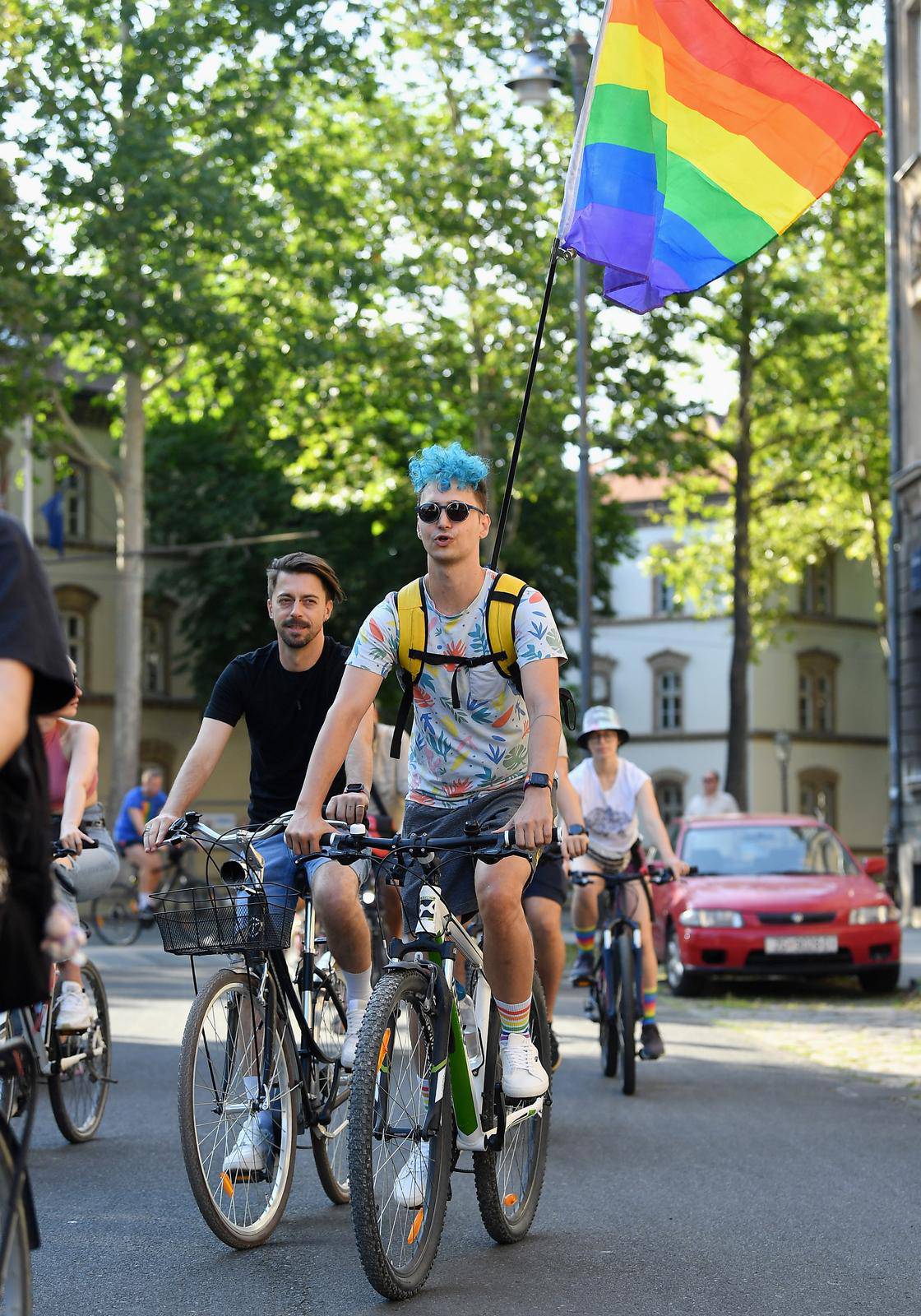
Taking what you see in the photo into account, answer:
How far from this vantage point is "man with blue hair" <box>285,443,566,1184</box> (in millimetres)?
5684

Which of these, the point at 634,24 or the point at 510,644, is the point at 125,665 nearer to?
the point at 634,24

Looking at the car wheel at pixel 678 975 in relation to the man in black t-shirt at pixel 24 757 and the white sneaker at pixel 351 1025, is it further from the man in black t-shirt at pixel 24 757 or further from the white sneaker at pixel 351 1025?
the man in black t-shirt at pixel 24 757

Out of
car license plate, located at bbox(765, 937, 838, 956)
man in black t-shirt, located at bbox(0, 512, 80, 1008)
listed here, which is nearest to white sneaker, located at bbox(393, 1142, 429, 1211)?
man in black t-shirt, located at bbox(0, 512, 80, 1008)

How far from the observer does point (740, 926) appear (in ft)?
52.1

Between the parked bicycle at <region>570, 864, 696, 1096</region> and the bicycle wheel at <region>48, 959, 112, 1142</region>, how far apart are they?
8.86ft

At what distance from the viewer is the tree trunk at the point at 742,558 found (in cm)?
3791

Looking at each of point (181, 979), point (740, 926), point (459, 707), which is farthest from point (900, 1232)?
point (181, 979)

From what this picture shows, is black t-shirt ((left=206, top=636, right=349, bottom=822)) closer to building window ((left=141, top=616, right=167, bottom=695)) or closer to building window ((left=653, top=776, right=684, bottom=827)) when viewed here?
building window ((left=141, top=616, right=167, bottom=695))

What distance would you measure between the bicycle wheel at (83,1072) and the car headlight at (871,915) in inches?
338

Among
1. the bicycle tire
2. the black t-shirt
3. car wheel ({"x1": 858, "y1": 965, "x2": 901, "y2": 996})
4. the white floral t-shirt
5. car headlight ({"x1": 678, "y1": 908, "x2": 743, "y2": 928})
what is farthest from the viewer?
car wheel ({"x1": 858, "y1": 965, "x2": 901, "y2": 996})

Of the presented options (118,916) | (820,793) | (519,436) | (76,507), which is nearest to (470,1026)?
(519,436)

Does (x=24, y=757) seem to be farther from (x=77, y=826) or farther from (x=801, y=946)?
(x=801, y=946)

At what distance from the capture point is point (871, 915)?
1588cm

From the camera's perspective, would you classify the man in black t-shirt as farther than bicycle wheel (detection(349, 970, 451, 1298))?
No
